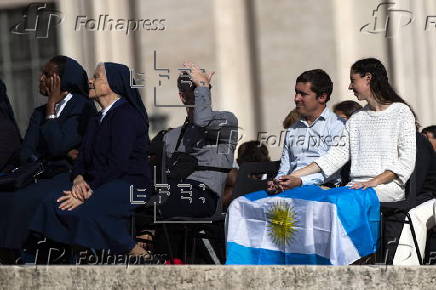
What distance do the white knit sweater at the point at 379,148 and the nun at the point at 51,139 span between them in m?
1.78

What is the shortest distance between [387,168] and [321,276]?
136 cm

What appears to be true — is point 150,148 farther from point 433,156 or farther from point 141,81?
point 141,81

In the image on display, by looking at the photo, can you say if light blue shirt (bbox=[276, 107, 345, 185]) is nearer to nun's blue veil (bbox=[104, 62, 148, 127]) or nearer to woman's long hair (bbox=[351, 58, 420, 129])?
woman's long hair (bbox=[351, 58, 420, 129])

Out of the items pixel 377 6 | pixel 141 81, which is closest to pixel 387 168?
pixel 377 6

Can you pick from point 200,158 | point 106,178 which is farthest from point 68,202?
point 200,158

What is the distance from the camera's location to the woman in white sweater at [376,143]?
24.9 ft

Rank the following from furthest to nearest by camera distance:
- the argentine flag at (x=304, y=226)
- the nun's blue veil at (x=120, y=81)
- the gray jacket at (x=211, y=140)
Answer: the nun's blue veil at (x=120, y=81) < the gray jacket at (x=211, y=140) < the argentine flag at (x=304, y=226)

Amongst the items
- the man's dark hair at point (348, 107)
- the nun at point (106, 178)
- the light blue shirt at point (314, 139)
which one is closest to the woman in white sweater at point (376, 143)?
the light blue shirt at point (314, 139)

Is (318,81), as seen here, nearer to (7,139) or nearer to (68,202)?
(68,202)

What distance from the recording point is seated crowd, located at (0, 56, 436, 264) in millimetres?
7707

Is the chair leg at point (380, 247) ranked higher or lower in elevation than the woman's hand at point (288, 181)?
lower

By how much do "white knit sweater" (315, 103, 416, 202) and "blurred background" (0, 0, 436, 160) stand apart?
3.18 m

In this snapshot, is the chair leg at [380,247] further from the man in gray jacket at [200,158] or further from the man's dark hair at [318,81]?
the man in gray jacket at [200,158]

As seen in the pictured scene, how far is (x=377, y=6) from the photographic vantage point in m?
11.6
